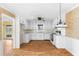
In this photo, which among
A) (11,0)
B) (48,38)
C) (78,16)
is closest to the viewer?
(11,0)

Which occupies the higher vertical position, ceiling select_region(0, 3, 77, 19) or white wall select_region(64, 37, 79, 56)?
ceiling select_region(0, 3, 77, 19)

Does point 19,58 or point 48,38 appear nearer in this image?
point 19,58

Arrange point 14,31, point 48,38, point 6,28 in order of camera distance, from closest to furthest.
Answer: point 14,31 < point 6,28 < point 48,38

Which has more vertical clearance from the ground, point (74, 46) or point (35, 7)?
point (35, 7)

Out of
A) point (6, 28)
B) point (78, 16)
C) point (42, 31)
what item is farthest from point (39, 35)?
point (78, 16)

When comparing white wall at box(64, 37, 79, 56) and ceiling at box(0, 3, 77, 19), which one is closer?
white wall at box(64, 37, 79, 56)

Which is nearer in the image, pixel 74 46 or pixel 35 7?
pixel 74 46

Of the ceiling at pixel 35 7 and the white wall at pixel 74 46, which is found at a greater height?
the ceiling at pixel 35 7

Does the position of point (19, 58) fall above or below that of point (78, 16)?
below

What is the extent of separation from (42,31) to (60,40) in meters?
6.37

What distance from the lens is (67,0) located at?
2.68 metres

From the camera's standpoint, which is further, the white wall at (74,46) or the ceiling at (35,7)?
the ceiling at (35,7)

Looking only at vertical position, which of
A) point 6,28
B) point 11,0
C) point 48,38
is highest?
point 11,0

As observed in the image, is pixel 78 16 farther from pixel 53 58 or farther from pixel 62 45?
pixel 53 58
